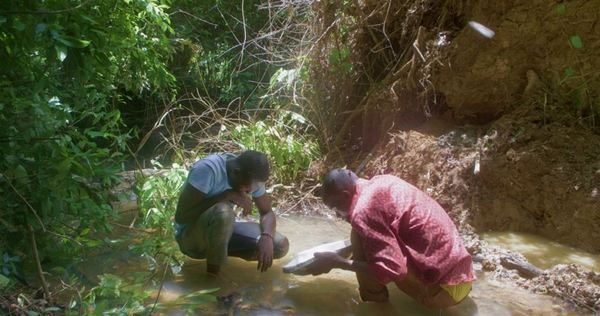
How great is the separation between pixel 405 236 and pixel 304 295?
3.15ft

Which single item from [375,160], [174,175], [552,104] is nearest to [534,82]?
[552,104]

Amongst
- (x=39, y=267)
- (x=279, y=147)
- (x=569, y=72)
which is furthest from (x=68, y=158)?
(x=569, y=72)

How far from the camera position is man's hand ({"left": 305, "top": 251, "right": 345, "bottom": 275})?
12.1 ft

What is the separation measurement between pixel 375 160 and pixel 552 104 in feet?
5.85

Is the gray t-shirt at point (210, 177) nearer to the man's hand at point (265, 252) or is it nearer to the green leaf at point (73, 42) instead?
the man's hand at point (265, 252)

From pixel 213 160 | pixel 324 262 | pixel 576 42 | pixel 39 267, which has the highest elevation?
pixel 576 42

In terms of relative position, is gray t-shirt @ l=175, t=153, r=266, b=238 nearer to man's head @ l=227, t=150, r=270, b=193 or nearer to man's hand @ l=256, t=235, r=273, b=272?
man's head @ l=227, t=150, r=270, b=193

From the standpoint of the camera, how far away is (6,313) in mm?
2652

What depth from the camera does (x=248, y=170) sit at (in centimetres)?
387

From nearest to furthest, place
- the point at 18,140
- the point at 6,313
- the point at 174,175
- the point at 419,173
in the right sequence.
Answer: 1. the point at 6,313
2. the point at 18,140
3. the point at 174,175
4. the point at 419,173

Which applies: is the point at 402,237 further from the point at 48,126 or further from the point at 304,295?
the point at 48,126

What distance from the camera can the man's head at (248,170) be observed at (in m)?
3.87

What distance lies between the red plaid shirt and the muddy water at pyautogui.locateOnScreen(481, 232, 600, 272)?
145 centimetres

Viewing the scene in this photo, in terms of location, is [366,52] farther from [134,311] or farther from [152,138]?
[134,311]
